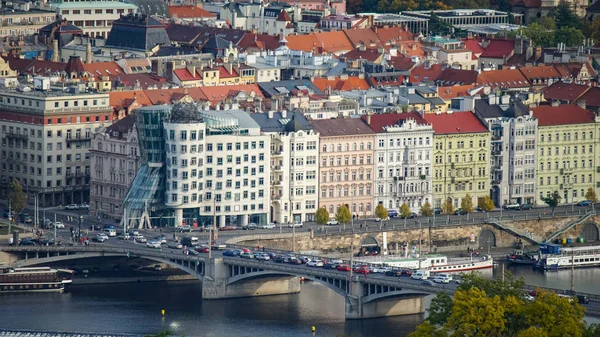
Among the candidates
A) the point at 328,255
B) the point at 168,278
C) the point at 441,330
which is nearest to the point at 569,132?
the point at 328,255

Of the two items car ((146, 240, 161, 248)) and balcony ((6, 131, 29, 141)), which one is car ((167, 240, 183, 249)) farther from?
balcony ((6, 131, 29, 141))

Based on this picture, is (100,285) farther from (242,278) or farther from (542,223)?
(542,223)

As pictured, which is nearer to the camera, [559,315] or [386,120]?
[559,315]

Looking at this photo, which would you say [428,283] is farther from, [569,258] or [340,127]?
[340,127]

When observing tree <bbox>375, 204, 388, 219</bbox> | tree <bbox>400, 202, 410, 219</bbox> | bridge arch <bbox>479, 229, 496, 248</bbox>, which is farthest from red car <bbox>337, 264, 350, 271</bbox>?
bridge arch <bbox>479, 229, 496, 248</bbox>

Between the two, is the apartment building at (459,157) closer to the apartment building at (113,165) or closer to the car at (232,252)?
the apartment building at (113,165)

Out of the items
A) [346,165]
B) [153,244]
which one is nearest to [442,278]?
[153,244]
